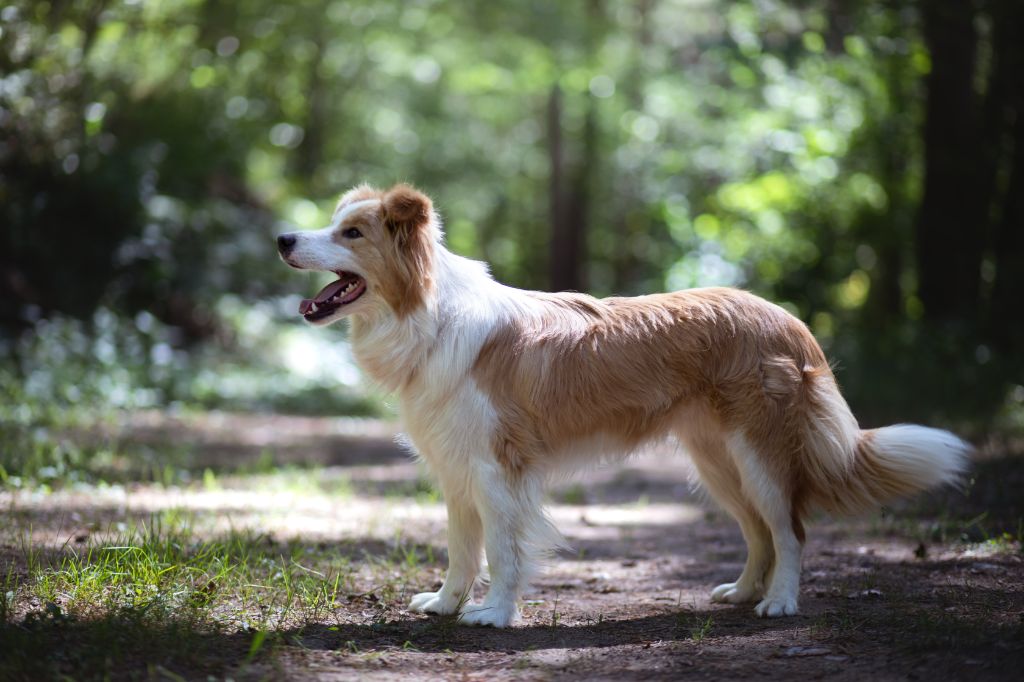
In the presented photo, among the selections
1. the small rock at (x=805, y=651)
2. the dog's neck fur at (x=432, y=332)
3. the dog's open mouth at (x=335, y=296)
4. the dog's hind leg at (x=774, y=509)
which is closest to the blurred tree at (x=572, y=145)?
the dog's hind leg at (x=774, y=509)

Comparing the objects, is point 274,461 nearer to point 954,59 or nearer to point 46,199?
point 46,199

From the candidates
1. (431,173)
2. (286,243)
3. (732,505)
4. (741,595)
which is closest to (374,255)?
(286,243)

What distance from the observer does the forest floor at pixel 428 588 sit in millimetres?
3574

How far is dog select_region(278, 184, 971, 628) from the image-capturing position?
450 centimetres

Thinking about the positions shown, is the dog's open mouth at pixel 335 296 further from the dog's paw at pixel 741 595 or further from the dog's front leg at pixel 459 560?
the dog's paw at pixel 741 595

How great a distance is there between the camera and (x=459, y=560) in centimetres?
468

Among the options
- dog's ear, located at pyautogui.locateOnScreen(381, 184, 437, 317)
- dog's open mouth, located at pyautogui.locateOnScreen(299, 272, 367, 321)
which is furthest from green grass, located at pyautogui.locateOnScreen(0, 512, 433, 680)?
dog's ear, located at pyautogui.locateOnScreen(381, 184, 437, 317)

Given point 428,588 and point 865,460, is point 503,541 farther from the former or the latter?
point 865,460

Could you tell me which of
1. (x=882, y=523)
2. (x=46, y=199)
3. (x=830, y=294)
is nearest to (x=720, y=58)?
(x=830, y=294)

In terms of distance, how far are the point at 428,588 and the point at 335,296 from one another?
157 cm

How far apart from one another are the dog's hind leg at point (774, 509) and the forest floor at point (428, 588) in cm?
16

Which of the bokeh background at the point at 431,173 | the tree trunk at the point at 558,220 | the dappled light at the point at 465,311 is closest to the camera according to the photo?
the dappled light at the point at 465,311

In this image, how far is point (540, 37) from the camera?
16688 millimetres

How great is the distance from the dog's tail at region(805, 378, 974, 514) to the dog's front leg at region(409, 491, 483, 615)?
5.23 ft
